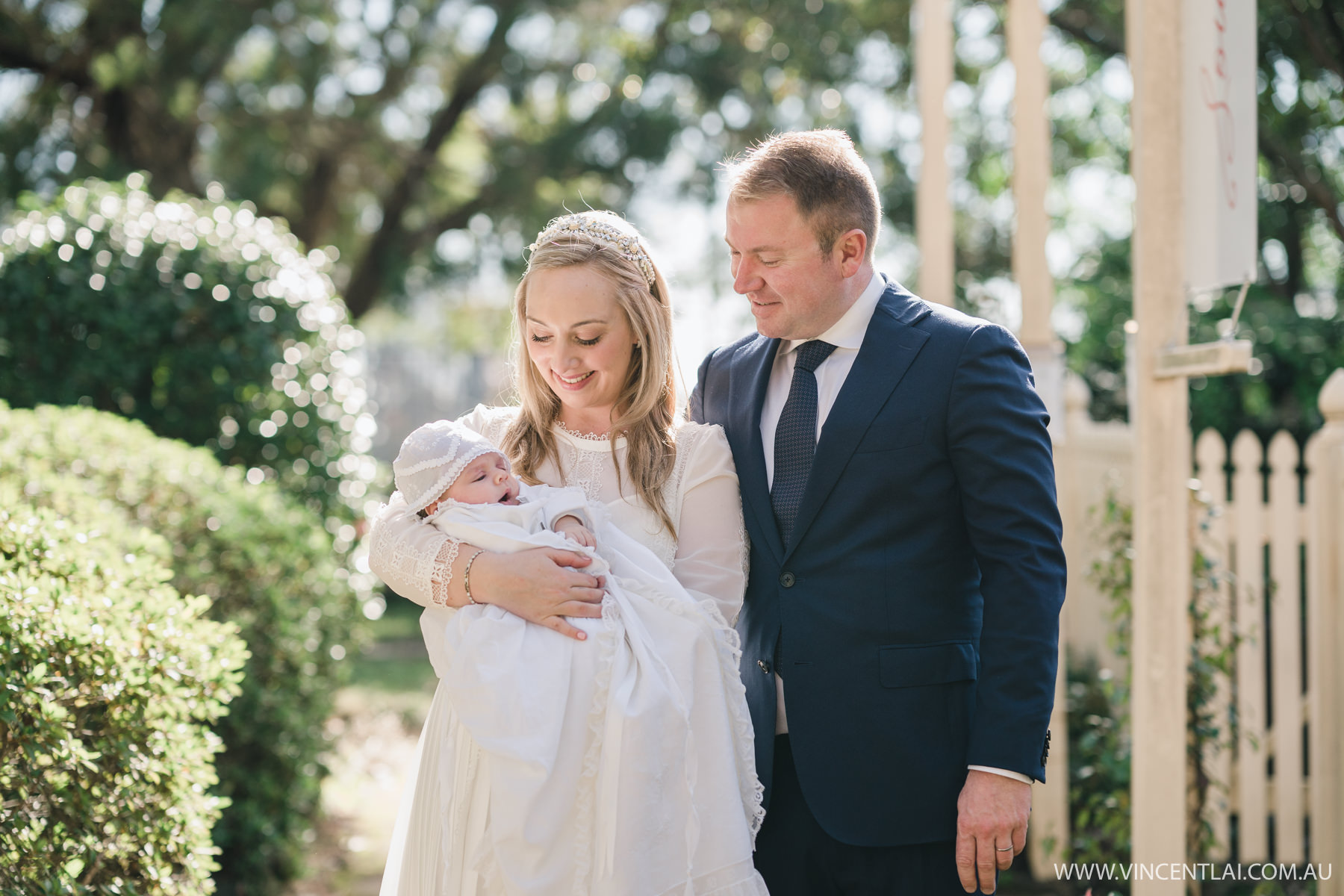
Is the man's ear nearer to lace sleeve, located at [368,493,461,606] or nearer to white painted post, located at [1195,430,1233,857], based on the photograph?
lace sleeve, located at [368,493,461,606]

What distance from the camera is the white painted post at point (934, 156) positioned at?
454 centimetres

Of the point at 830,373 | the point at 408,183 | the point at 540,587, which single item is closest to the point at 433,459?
the point at 540,587

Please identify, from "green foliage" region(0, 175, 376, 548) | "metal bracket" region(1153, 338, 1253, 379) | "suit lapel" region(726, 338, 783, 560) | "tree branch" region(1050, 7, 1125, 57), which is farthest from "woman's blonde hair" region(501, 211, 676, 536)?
"tree branch" region(1050, 7, 1125, 57)

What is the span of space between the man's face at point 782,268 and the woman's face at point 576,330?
290 mm

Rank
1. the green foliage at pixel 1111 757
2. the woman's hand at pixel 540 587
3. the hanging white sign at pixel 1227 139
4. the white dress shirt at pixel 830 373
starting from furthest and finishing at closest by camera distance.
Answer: the green foliage at pixel 1111 757, the hanging white sign at pixel 1227 139, the white dress shirt at pixel 830 373, the woman's hand at pixel 540 587

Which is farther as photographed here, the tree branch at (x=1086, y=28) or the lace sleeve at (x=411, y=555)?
the tree branch at (x=1086, y=28)

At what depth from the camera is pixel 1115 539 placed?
439cm

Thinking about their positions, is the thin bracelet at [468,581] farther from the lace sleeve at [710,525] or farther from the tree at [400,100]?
the tree at [400,100]

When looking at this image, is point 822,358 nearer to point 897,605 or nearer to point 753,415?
point 753,415

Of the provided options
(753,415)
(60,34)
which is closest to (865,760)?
(753,415)

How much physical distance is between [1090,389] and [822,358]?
8158mm

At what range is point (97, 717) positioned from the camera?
2.55 m

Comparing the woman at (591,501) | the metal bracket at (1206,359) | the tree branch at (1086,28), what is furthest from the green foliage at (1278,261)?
the woman at (591,501)

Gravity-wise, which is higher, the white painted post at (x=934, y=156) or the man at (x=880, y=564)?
the white painted post at (x=934, y=156)
